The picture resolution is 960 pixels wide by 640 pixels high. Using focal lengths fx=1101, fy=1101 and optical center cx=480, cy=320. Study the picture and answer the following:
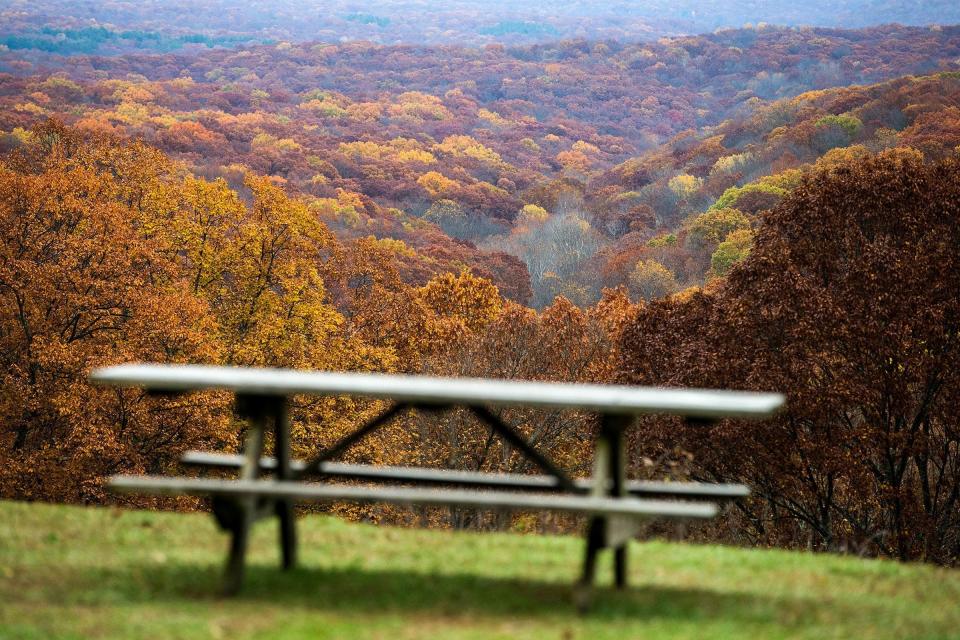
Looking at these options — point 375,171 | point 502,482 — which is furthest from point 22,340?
point 375,171

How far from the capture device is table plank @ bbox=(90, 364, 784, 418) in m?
6.04

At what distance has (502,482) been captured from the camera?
301 inches

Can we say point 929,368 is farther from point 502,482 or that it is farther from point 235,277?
point 235,277

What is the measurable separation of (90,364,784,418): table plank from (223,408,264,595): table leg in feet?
0.90

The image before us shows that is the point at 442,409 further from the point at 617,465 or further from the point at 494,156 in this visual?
the point at 494,156

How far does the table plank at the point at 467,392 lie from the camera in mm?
6043

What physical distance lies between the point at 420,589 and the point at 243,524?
1.12 meters

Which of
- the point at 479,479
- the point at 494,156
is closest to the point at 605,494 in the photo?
the point at 479,479

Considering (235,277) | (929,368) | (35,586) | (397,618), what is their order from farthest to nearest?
1. (235,277)
2. (929,368)
3. (35,586)
4. (397,618)

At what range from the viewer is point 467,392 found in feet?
20.2

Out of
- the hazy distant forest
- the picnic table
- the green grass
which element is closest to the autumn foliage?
the hazy distant forest

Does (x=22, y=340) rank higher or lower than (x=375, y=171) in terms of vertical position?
higher

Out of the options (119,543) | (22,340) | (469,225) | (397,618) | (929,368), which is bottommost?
(469,225)

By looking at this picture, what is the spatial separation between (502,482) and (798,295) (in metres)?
13.0
